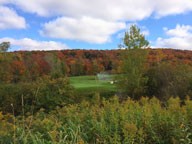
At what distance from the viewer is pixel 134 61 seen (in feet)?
53.2

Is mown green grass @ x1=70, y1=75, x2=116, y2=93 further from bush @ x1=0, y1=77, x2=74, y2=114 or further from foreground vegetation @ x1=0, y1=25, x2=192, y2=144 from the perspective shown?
Result: bush @ x1=0, y1=77, x2=74, y2=114

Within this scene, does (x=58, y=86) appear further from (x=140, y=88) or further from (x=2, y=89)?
(x=140, y=88)

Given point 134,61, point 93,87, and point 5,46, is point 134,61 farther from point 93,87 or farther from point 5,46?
point 5,46

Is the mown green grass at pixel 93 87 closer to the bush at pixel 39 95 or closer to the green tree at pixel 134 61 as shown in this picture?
the green tree at pixel 134 61

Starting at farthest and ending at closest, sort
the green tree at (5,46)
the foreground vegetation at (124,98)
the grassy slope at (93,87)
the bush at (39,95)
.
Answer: the green tree at (5,46), the grassy slope at (93,87), the bush at (39,95), the foreground vegetation at (124,98)

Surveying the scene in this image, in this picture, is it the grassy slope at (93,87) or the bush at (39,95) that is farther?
the grassy slope at (93,87)

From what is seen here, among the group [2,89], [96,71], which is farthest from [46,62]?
[2,89]

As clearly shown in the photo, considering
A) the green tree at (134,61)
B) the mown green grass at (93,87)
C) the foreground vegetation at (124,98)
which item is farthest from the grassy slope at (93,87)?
the green tree at (134,61)

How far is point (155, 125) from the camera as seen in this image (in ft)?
10.4

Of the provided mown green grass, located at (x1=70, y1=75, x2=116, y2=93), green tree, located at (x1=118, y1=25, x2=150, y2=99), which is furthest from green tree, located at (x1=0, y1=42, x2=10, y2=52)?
green tree, located at (x1=118, y1=25, x2=150, y2=99)

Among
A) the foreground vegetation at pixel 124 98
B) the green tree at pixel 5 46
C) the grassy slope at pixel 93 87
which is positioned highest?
the green tree at pixel 5 46

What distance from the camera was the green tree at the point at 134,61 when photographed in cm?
1603

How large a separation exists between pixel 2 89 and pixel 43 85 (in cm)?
385

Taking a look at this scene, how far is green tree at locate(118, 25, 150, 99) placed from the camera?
16031 millimetres
